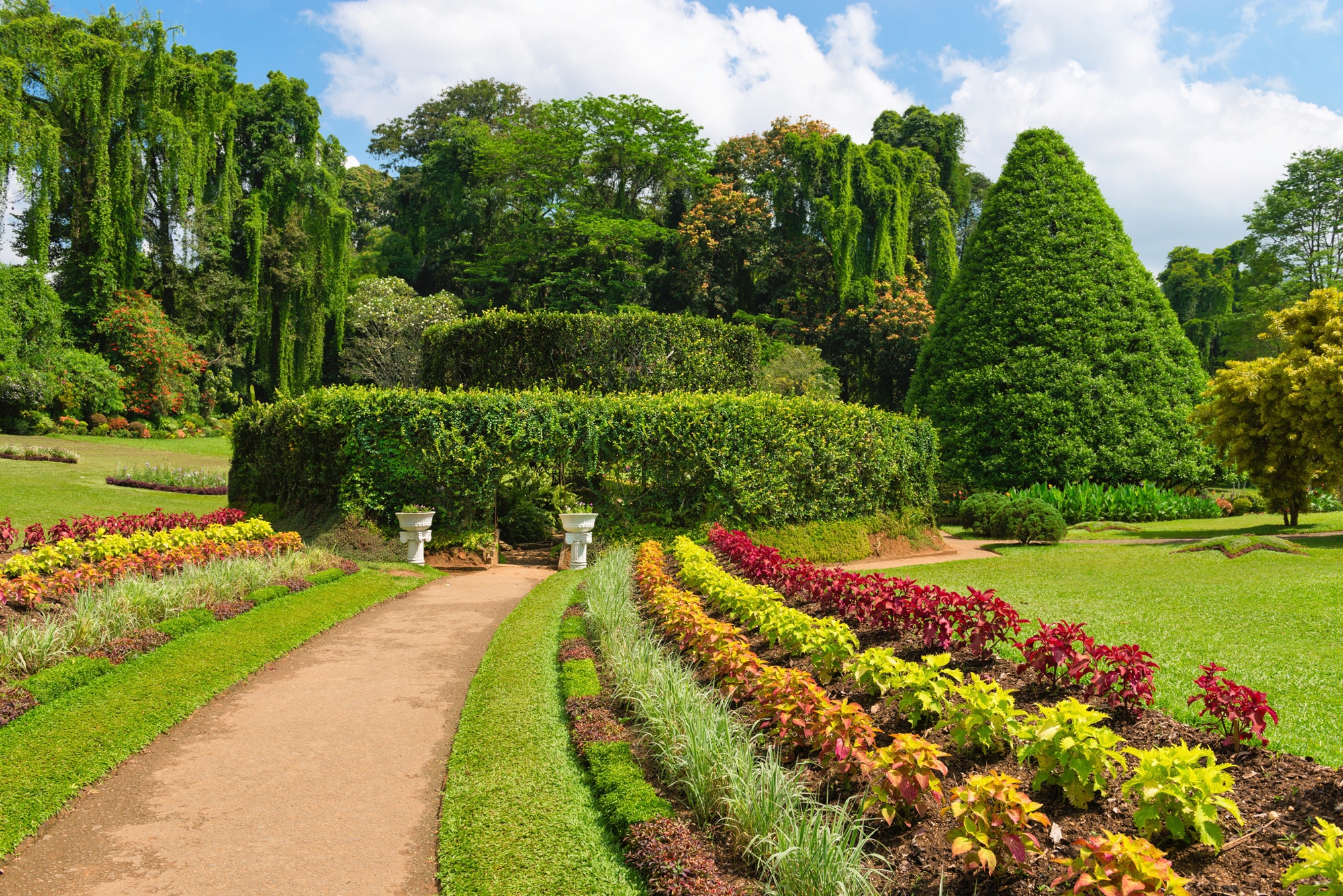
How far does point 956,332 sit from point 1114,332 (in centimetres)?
377

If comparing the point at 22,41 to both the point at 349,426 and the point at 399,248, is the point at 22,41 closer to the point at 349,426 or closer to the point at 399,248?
the point at 399,248

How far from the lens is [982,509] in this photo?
17.4 meters

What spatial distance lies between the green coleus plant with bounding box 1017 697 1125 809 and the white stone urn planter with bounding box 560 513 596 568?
31.8 ft

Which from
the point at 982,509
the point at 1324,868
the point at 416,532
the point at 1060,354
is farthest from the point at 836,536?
the point at 1324,868

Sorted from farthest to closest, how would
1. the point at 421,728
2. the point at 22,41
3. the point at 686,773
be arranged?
the point at 22,41, the point at 421,728, the point at 686,773

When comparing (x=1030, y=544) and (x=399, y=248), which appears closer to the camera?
(x=1030, y=544)

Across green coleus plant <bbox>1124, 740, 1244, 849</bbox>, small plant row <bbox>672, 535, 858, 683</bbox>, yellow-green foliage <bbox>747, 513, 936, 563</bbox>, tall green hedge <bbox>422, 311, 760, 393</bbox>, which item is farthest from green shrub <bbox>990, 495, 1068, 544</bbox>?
green coleus plant <bbox>1124, 740, 1244, 849</bbox>

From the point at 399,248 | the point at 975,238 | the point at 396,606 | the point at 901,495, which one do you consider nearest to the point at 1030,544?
the point at 901,495

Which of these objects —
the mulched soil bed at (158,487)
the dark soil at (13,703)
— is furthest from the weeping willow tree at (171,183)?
the dark soil at (13,703)

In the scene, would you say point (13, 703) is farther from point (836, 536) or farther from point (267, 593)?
point (836, 536)

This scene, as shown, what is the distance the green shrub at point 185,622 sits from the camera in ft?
23.6

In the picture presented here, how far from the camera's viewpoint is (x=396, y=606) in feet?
31.7

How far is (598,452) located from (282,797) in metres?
8.97

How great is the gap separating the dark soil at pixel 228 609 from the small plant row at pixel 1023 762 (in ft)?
19.0
